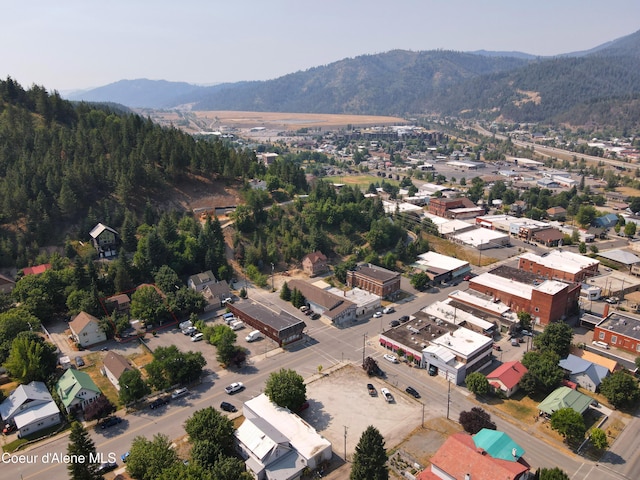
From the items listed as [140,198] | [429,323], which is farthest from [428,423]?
[140,198]

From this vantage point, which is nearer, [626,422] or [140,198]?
[626,422]

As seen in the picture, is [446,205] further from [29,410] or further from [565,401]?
[29,410]

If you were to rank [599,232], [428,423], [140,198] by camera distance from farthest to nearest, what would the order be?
[599,232], [140,198], [428,423]

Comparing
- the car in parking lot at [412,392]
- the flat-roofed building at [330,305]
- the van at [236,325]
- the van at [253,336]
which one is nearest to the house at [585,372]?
the car in parking lot at [412,392]

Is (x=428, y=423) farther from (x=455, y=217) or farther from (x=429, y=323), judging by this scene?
(x=455, y=217)

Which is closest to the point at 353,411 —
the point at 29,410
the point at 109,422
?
the point at 109,422
